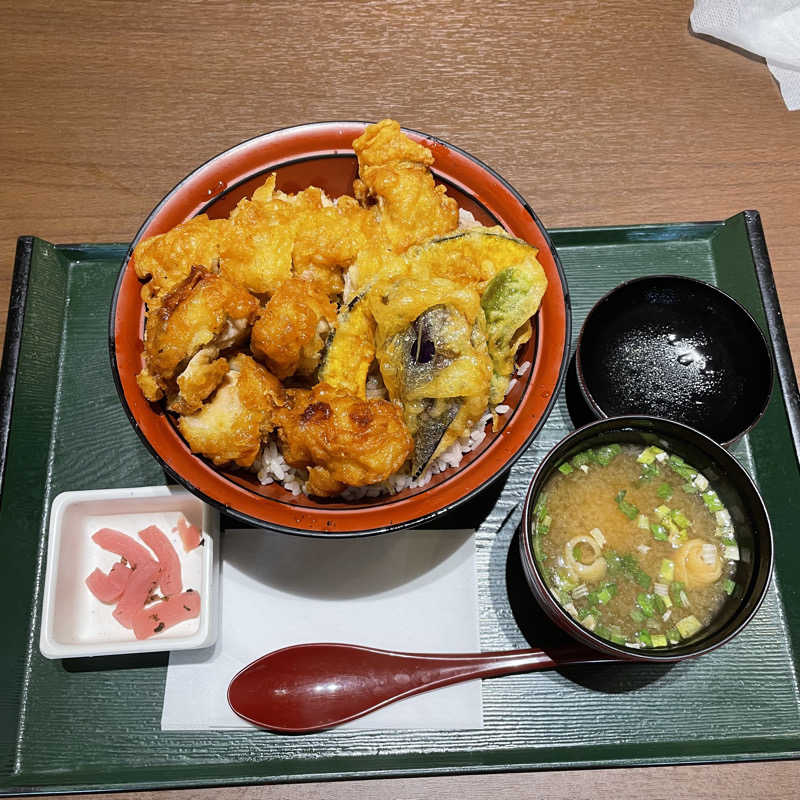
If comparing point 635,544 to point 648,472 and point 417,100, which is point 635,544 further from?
point 417,100

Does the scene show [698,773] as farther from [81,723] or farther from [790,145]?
[790,145]

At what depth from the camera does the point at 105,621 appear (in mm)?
1920

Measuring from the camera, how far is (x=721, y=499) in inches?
74.0

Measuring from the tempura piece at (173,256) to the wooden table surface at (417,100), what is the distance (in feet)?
2.78

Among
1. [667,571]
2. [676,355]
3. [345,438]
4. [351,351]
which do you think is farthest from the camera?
[676,355]

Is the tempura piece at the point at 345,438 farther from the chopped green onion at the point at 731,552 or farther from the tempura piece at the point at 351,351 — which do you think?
the chopped green onion at the point at 731,552

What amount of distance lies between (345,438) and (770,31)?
8.78ft

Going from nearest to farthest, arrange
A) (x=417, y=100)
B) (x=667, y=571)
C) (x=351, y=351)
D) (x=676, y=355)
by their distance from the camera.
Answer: (x=351, y=351) < (x=667, y=571) < (x=676, y=355) < (x=417, y=100)

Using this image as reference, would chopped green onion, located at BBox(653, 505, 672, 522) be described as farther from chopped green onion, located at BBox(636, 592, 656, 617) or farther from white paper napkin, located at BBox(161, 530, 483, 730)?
white paper napkin, located at BBox(161, 530, 483, 730)

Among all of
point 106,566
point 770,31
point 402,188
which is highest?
point 770,31

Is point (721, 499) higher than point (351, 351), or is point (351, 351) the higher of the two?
point (351, 351)

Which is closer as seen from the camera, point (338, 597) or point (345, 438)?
point (345, 438)

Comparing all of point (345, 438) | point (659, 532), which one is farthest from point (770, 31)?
point (345, 438)

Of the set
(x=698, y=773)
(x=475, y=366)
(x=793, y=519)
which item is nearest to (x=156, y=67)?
(x=475, y=366)
